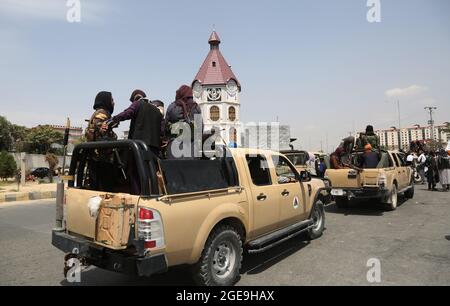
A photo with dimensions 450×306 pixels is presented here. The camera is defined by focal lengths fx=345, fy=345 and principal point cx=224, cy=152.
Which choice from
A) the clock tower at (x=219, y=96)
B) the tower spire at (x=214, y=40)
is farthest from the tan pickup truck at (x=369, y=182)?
the tower spire at (x=214, y=40)

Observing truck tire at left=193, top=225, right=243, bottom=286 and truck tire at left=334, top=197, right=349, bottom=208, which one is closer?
truck tire at left=193, top=225, right=243, bottom=286

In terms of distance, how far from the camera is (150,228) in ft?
11.9

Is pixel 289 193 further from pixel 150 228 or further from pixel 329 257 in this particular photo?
pixel 150 228

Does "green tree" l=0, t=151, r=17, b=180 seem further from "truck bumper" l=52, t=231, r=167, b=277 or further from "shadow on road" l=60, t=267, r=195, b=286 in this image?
"truck bumper" l=52, t=231, r=167, b=277

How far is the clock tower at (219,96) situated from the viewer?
175 feet

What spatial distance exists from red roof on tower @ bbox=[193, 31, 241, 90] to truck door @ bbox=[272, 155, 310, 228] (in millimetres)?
48349

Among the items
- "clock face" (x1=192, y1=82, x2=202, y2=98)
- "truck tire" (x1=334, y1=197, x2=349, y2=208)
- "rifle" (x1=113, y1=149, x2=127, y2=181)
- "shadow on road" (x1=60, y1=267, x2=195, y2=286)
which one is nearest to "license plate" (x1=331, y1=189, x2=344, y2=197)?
"truck tire" (x1=334, y1=197, x2=349, y2=208)

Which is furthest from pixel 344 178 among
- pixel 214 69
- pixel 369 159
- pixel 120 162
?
pixel 214 69

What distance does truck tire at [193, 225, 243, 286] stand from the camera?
165 inches
